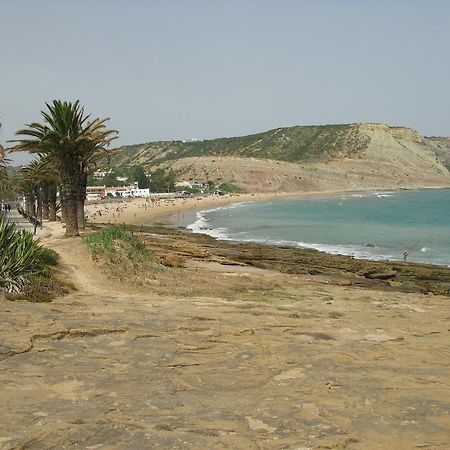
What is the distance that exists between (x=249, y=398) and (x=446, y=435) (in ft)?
7.62

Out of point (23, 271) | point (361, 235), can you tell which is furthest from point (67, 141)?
point (361, 235)

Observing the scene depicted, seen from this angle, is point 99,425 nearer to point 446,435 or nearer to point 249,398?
point 249,398

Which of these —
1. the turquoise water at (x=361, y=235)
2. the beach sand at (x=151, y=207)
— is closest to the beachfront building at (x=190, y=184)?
the beach sand at (x=151, y=207)

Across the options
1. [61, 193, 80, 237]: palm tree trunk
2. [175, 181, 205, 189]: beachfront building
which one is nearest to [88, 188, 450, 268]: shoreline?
[61, 193, 80, 237]: palm tree trunk

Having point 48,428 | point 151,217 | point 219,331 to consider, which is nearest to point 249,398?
point 48,428

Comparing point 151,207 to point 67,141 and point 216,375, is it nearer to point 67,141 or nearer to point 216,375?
point 67,141

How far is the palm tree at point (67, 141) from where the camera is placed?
24.0 metres

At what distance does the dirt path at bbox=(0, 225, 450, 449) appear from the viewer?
559 cm

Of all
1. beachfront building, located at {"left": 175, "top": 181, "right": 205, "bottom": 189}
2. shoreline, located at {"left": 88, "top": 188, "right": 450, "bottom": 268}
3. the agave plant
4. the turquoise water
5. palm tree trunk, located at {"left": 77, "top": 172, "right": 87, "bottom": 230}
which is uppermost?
beachfront building, located at {"left": 175, "top": 181, "right": 205, "bottom": 189}

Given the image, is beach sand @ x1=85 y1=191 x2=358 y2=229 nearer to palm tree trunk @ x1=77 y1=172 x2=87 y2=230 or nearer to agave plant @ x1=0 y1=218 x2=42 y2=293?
palm tree trunk @ x1=77 y1=172 x2=87 y2=230

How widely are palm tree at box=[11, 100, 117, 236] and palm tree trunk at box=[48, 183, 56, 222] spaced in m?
21.1

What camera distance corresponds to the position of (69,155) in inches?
985

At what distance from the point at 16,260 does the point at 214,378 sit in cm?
770

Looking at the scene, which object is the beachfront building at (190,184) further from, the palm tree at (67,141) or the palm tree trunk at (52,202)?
the palm tree at (67,141)
